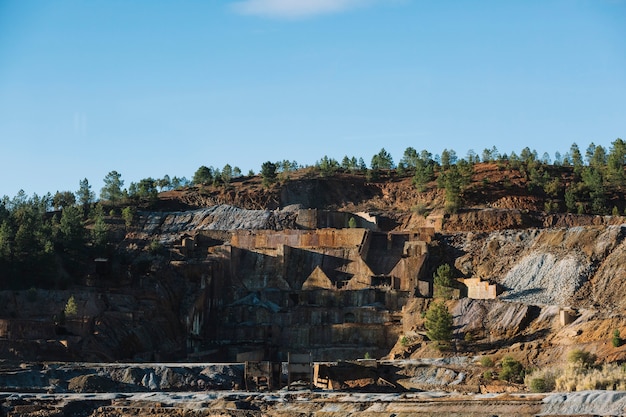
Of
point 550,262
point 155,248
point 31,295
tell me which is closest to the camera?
point 31,295

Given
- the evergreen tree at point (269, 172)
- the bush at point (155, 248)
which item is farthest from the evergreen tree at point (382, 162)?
the bush at point (155, 248)

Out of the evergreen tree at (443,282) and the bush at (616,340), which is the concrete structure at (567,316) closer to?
the bush at (616,340)

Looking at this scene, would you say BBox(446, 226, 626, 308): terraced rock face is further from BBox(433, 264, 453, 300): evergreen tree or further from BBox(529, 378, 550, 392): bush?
BBox(529, 378, 550, 392): bush

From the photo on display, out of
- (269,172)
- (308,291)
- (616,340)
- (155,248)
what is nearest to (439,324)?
(616,340)

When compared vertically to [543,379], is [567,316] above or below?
above

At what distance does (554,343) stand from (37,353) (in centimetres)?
2990

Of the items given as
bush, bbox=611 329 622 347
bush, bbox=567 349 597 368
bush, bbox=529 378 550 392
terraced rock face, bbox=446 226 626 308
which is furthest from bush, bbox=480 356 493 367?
terraced rock face, bbox=446 226 626 308

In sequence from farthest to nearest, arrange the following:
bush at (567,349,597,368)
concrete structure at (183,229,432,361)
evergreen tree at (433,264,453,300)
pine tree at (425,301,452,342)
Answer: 1. evergreen tree at (433,264,453,300)
2. concrete structure at (183,229,432,361)
3. pine tree at (425,301,452,342)
4. bush at (567,349,597,368)

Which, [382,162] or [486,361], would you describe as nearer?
[486,361]

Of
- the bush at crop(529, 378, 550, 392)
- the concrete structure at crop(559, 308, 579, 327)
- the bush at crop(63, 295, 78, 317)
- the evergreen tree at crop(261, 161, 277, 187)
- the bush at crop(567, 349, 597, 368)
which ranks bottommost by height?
the bush at crop(529, 378, 550, 392)

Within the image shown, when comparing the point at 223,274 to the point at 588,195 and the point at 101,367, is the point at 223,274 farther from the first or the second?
the point at 588,195

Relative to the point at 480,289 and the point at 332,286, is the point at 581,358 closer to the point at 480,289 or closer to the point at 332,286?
the point at 480,289

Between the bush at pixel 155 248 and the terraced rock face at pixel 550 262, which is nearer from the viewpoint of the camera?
the terraced rock face at pixel 550 262

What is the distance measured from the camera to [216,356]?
85188 millimetres
